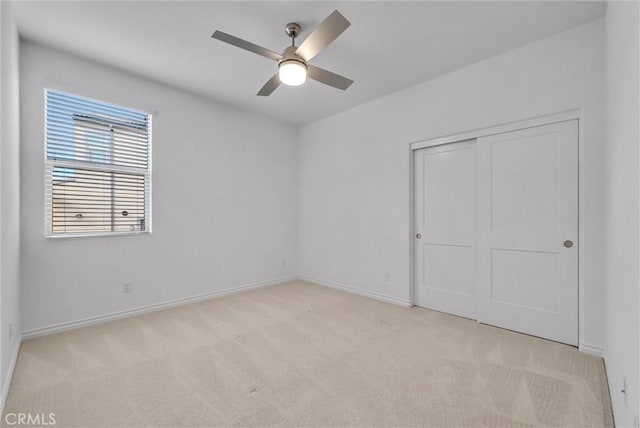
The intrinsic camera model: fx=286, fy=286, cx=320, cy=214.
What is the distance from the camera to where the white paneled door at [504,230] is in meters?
2.55

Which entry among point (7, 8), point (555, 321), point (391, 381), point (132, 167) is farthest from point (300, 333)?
point (7, 8)

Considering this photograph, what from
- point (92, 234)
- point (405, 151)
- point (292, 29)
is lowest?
point (92, 234)

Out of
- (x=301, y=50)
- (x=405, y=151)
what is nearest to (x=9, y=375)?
(x=301, y=50)

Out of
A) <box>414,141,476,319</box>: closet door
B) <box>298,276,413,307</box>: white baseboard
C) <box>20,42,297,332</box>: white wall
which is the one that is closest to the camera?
<box>20,42,297,332</box>: white wall

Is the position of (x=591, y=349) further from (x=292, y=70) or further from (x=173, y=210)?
(x=173, y=210)

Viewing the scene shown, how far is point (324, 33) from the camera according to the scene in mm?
1987

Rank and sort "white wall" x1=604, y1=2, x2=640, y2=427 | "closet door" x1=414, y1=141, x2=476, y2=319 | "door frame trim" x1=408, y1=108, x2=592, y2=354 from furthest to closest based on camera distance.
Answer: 1. "closet door" x1=414, y1=141, x2=476, y2=319
2. "door frame trim" x1=408, y1=108, x2=592, y2=354
3. "white wall" x1=604, y1=2, x2=640, y2=427

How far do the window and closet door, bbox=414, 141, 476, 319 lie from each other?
333 cm

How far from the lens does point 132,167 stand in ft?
10.8

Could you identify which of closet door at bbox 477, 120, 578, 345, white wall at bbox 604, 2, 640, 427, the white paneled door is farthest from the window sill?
white wall at bbox 604, 2, 640, 427

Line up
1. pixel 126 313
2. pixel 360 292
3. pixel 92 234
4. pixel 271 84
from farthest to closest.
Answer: pixel 360 292 < pixel 126 313 < pixel 92 234 < pixel 271 84

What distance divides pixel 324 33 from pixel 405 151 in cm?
202

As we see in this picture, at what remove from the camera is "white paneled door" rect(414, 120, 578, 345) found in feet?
8.38

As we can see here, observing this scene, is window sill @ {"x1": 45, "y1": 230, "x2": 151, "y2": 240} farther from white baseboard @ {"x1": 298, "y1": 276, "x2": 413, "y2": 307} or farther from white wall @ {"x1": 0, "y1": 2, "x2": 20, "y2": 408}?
white baseboard @ {"x1": 298, "y1": 276, "x2": 413, "y2": 307}
